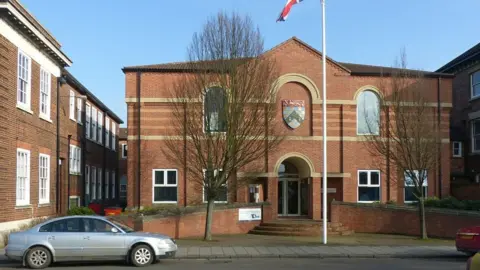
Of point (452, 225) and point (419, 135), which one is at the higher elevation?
point (419, 135)

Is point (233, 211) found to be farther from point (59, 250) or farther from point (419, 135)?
point (59, 250)

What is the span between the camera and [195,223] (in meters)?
24.7

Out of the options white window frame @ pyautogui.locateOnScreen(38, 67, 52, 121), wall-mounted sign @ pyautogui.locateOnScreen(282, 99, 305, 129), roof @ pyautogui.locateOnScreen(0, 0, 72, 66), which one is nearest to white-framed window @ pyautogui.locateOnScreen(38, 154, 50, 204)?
white window frame @ pyautogui.locateOnScreen(38, 67, 52, 121)

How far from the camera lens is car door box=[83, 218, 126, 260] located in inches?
607

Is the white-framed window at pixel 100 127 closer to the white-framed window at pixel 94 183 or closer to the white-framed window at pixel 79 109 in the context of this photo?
the white-framed window at pixel 94 183

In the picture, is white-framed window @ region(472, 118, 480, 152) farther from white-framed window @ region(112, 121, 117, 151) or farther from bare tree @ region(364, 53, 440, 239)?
white-framed window @ region(112, 121, 117, 151)

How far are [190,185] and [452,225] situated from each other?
12.5 meters

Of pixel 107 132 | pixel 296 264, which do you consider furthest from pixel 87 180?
pixel 296 264

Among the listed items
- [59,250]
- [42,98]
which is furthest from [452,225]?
[42,98]

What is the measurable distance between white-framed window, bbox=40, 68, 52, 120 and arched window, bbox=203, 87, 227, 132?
768 centimetres

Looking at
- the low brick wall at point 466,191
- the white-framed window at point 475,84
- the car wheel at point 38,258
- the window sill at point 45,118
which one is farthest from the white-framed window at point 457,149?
the car wheel at point 38,258

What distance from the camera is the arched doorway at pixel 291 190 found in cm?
3072

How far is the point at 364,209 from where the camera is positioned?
87.0 ft

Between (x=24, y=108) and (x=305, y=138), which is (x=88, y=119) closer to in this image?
(x=24, y=108)
